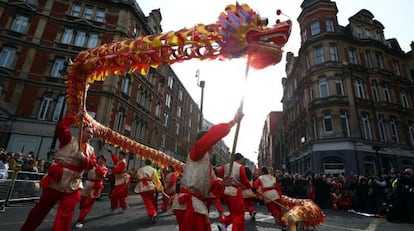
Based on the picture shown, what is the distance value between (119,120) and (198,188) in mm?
19936

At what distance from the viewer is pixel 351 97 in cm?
2125

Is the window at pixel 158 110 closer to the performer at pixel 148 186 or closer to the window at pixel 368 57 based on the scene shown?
the performer at pixel 148 186

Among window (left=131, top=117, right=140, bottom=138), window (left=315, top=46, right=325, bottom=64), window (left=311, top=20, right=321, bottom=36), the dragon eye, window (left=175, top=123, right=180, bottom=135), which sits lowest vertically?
the dragon eye

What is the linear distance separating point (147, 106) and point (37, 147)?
11329mm

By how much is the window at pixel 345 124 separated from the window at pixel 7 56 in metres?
28.8

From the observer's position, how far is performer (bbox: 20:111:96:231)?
332 centimetres

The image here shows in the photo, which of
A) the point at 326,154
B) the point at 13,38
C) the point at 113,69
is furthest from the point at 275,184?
the point at 13,38

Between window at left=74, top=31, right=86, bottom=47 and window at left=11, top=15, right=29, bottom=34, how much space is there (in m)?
3.99

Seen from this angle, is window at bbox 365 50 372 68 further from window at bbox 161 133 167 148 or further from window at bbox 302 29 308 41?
window at bbox 161 133 167 148

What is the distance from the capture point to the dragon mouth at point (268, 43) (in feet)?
8.95

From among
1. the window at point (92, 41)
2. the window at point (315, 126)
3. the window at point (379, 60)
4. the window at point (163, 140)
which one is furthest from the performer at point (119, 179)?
the window at point (379, 60)

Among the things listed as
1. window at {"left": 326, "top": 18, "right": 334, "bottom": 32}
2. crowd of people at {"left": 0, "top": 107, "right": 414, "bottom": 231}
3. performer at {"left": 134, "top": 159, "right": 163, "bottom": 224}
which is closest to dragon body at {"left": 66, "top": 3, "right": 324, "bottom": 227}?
crowd of people at {"left": 0, "top": 107, "right": 414, "bottom": 231}

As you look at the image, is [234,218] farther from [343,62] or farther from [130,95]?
[343,62]

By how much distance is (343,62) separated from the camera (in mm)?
22266
